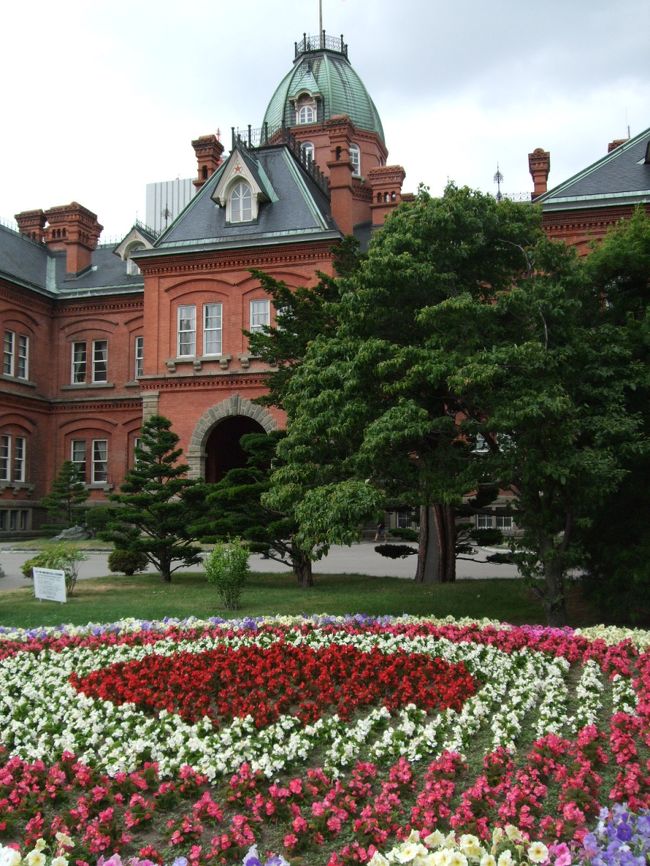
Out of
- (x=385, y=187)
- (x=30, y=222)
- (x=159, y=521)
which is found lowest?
(x=159, y=521)

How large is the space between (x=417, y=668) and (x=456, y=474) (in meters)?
3.30

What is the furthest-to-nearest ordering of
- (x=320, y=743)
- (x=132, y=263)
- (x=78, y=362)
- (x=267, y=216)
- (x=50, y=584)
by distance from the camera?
(x=132, y=263) < (x=78, y=362) < (x=267, y=216) < (x=50, y=584) < (x=320, y=743)

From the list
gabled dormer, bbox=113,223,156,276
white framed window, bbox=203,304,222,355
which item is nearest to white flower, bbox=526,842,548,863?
white framed window, bbox=203,304,222,355

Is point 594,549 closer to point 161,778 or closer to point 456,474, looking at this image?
point 456,474

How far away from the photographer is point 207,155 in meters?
34.6

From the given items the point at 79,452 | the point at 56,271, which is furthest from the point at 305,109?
the point at 79,452

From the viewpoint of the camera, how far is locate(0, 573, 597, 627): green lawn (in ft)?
39.9

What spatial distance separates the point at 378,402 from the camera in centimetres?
1050

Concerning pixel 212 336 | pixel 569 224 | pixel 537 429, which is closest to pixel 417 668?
pixel 537 429

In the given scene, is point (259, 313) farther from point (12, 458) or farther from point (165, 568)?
point (165, 568)

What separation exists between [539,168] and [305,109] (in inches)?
676

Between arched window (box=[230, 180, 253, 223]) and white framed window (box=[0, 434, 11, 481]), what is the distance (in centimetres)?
1419

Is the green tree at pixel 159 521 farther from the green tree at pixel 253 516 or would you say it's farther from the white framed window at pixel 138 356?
the white framed window at pixel 138 356

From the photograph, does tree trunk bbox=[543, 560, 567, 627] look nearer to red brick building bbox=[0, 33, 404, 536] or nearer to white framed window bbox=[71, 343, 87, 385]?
red brick building bbox=[0, 33, 404, 536]
